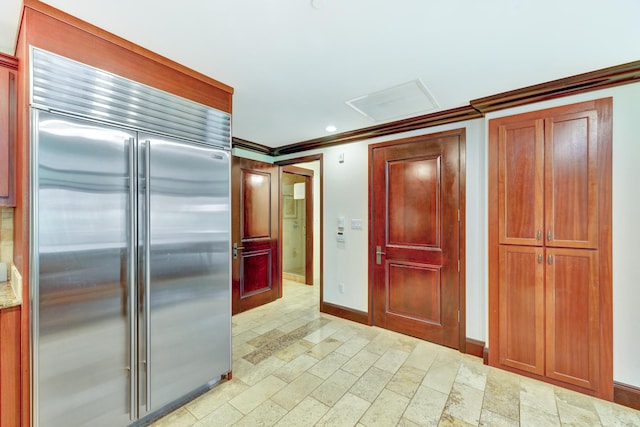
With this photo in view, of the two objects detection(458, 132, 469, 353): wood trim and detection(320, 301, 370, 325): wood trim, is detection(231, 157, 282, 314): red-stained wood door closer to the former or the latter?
detection(320, 301, 370, 325): wood trim

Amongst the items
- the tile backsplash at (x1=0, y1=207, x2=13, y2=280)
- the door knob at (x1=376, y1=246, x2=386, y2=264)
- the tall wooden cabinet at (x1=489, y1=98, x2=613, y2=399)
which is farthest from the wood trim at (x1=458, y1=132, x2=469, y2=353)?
the tile backsplash at (x1=0, y1=207, x2=13, y2=280)

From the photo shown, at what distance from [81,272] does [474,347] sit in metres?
3.17

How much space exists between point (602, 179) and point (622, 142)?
28 cm

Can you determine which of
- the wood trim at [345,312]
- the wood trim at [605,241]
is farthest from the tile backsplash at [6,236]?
the wood trim at [605,241]

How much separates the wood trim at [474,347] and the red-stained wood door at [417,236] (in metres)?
0.10

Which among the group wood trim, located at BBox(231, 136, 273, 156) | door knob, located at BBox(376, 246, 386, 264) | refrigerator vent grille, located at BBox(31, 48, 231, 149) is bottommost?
door knob, located at BBox(376, 246, 386, 264)

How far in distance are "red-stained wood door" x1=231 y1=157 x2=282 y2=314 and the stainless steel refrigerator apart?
1.57 metres

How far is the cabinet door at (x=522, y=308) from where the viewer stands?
228 centimetres

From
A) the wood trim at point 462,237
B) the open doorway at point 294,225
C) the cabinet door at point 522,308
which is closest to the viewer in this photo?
the cabinet door at point 522,308

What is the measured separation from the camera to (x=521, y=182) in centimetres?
235

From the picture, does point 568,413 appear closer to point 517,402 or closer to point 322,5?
point 517,402

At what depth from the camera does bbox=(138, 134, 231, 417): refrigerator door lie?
1.78m

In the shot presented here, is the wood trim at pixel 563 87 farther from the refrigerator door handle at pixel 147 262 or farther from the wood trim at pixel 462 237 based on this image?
the refrigerator door handle at pixel 147 262

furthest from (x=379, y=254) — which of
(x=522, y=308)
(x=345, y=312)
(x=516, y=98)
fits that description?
(x=516, y=98)
